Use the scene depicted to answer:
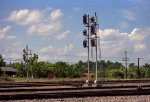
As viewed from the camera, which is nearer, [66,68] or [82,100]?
[82,100]

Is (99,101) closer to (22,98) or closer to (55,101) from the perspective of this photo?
(55,101)

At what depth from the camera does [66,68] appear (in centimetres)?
11200

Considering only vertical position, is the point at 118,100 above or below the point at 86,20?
below

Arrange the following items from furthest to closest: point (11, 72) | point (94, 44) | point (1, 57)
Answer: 1. point (11, 72)
2. point (1, 57)
3. point (94, 44)

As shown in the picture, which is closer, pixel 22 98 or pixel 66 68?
pixel 22 98

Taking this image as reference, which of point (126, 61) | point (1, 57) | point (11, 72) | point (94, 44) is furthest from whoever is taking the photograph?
point (11, 72)

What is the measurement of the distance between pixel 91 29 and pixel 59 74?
71921 mm

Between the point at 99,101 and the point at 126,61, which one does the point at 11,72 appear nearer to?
the point at 126,61

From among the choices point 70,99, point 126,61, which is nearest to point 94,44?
point 70,99

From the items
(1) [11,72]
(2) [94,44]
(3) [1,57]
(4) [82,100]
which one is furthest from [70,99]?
(1) [11,72]

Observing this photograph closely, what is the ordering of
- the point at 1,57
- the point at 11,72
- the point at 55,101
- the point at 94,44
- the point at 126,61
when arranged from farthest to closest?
the point at 11,72, the point at 126,61, the point at 1,57, the point at 94,44, the point at 55,101

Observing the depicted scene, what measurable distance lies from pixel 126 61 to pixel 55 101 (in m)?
88.5

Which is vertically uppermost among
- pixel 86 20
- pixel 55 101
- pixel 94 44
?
pixel 86 20

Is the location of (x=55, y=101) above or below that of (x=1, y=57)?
below
